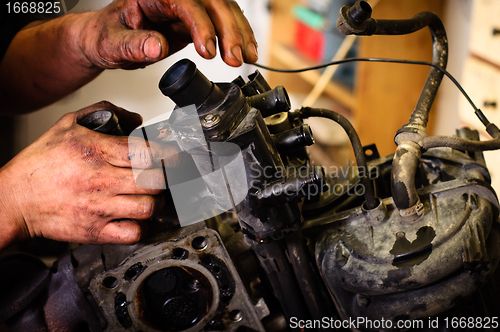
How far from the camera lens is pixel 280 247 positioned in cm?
74

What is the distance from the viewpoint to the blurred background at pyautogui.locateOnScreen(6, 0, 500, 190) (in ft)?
4.64

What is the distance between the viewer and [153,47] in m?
0.68

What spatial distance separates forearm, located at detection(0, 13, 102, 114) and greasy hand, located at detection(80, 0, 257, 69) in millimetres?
160

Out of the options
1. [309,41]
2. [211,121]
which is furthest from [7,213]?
[309,41]

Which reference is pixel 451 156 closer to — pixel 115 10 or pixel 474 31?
pixel 115 10

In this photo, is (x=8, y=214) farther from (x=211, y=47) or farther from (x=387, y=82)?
(x=387, y=82)

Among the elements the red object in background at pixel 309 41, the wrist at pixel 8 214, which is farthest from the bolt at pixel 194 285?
the red object in background at pixel 309 41

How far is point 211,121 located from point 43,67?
0.97 m

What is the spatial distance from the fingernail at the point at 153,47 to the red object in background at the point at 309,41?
1.91m

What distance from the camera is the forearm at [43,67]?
3.55ft

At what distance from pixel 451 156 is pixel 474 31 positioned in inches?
42.2

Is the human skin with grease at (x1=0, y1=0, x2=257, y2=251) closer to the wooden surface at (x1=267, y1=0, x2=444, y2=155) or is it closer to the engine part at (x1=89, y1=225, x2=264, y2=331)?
the engine part at (x1=89, y1=225, x2=264, y2=331)

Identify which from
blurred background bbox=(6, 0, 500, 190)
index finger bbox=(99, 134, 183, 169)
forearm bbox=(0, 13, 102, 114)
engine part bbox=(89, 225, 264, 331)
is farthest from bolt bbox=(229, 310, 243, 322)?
forearm bbox=(0, 13, 102, 114)

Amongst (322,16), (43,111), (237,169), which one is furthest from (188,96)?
(322,16)
